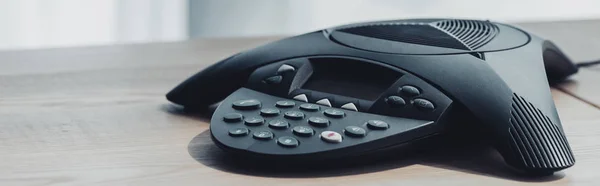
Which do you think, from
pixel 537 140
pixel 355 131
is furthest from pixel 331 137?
pixel 537 140

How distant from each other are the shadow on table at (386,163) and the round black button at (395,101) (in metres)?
0.03

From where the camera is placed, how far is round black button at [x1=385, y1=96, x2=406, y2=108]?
0.52 m

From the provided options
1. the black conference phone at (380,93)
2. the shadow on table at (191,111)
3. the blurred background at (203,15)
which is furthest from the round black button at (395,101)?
the blurred background at (203,15)

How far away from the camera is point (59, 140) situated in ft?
1.82

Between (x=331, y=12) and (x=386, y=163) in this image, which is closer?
(x=386, y=163)

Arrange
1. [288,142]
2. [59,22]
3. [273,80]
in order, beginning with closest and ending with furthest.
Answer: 1. [288,142]
2. [273,80]
3. [59,22]

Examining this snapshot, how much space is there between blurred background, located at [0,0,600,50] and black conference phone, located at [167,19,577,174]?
0.65m

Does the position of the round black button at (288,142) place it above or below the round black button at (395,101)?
below

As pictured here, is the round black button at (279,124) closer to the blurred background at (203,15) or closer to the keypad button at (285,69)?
the keypad button at (285,69)

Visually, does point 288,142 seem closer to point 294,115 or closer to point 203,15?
point 294,115

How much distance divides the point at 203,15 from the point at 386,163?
0.90 meters

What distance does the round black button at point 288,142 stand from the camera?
1.57 feet

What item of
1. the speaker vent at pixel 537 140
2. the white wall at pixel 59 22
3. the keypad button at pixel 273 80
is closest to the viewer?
the speaker vent at pixel 537 140

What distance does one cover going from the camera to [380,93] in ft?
1.80
